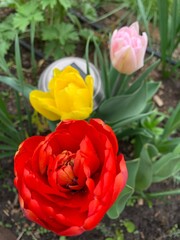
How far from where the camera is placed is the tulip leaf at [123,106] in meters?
1.06

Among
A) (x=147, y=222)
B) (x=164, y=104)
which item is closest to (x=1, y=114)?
(x=147, y=222)

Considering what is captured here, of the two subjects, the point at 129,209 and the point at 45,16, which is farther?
the point at 45,16

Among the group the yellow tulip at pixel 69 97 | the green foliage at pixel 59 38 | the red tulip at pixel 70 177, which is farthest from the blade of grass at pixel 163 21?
the red tulip at pixel 70 177

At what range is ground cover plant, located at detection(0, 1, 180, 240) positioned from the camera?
30.7 inches

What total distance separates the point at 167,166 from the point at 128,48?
31 cm

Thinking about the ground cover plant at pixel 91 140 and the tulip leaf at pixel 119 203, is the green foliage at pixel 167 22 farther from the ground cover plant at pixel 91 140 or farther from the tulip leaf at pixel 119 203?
the tulip leaf at pixel 119 203

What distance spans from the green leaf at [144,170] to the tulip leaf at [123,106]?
99 millimetres

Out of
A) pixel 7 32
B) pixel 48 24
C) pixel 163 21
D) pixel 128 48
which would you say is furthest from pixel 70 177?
pixel 48 24

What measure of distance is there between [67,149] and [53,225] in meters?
0.15

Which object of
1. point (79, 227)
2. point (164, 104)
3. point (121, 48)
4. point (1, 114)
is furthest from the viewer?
point (164, 104)

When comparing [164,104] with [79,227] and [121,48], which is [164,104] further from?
[79,227]

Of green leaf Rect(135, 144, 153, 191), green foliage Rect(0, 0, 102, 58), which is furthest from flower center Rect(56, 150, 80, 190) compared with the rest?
green foliage Rect(0, 0, 102, 58)

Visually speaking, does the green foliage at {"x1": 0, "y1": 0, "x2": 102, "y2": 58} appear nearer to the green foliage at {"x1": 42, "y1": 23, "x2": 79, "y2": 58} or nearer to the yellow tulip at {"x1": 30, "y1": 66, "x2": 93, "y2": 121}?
the green foliage at {"x1": 42, "y1": 23, "x2": 79, "y2": 58}

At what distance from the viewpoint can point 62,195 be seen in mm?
786
